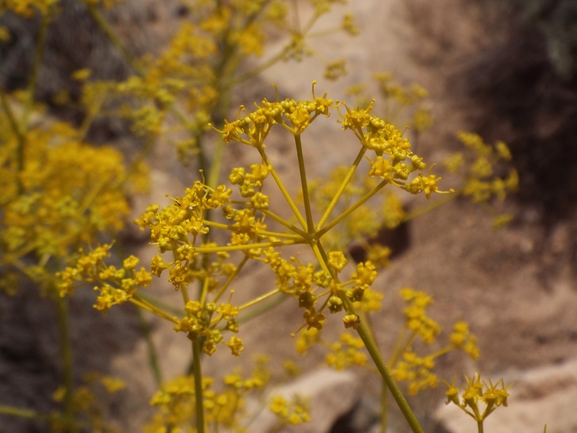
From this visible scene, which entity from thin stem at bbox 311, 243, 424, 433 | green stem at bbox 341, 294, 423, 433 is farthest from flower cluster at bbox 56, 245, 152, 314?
green stem at bbox 341, 294, 423, 433

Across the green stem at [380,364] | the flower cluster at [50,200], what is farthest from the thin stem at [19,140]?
the green stem at [380,364]

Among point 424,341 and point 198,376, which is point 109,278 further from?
point 424,341

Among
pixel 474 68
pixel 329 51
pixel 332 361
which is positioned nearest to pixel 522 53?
pixel 474 68

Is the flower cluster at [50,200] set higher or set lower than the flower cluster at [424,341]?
higher

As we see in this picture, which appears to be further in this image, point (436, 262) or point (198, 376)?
point (436, 262)

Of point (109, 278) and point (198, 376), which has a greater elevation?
point (109, 278)

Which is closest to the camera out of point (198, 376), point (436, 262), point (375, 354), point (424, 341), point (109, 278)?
point (375, 354)

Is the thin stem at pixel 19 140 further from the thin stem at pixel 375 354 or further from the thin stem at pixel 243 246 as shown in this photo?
the thin stem at pixel 375 354

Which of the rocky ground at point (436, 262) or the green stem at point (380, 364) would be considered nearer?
the green stem at point (380, 364)

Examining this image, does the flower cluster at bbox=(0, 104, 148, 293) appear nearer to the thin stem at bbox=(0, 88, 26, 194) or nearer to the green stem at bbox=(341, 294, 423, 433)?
the thin stem at bbox=(0, 88, 26, 194)

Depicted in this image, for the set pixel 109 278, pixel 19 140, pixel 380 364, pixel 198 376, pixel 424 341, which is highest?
pixel 19 140

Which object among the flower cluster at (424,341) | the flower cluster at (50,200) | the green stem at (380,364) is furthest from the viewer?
the flower cluster at (50,200)

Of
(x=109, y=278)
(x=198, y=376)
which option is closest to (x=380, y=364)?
(x=198, y=376)
